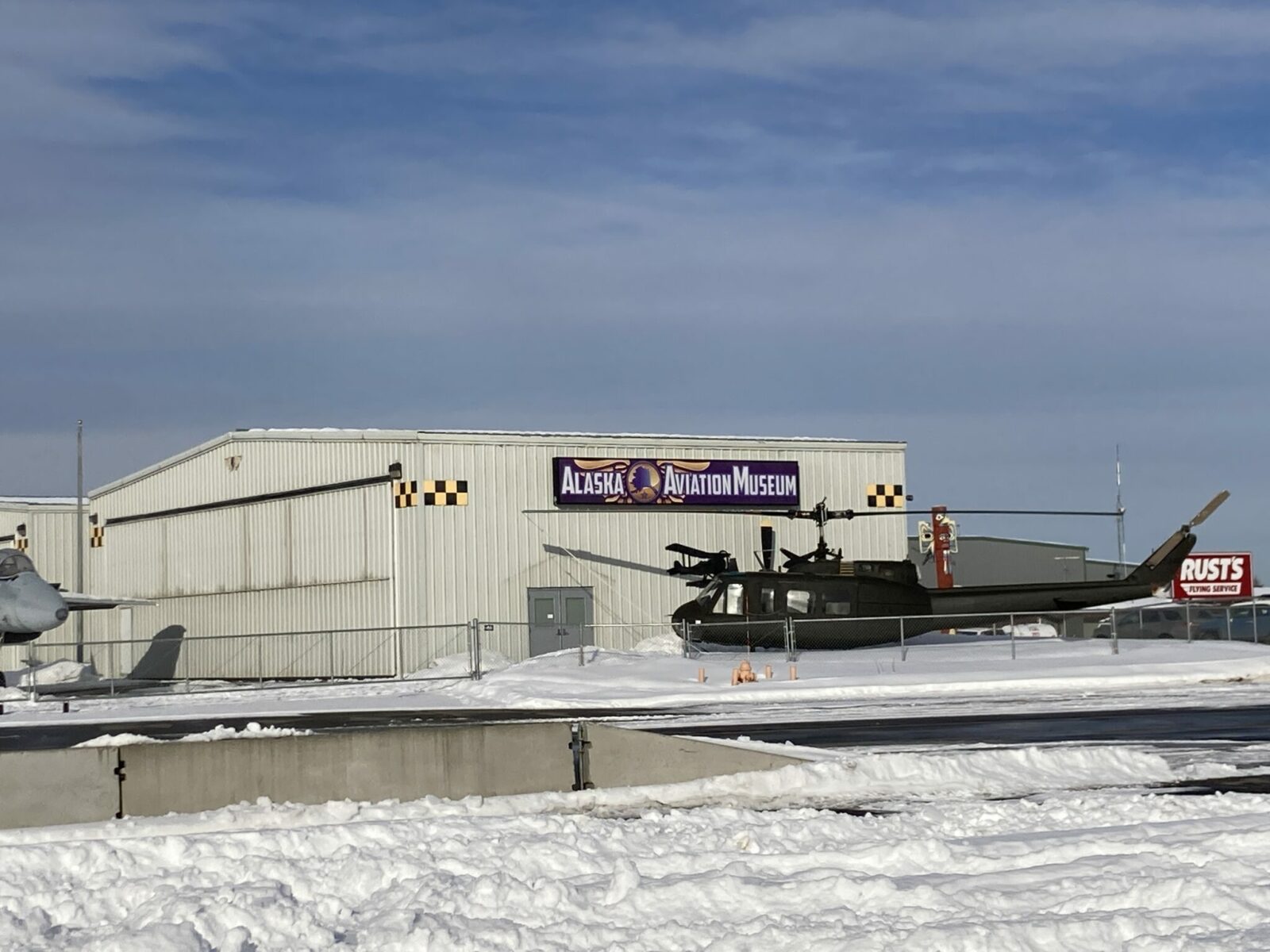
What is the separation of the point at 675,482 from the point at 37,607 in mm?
17694

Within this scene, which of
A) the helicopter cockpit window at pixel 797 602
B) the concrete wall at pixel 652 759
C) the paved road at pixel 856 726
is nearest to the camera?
the concrete wall at pixel 652 759

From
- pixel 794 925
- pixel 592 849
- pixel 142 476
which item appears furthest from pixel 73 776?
pixel 142 476

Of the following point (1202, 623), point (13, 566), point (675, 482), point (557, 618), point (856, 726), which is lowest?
point (856, 726)

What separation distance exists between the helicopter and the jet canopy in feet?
58.4

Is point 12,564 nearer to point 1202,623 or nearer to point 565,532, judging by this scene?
point 565,532

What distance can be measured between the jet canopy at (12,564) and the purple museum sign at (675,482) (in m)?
14.4

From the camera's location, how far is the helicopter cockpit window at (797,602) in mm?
36156

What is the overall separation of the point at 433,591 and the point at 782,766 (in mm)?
27998

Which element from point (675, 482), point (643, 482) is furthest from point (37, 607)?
point (675, 482)

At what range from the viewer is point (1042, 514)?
124 ft

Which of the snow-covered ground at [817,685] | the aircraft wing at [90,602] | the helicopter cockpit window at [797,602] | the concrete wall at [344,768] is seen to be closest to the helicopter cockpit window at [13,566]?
the snow-covered ground at [817,685]

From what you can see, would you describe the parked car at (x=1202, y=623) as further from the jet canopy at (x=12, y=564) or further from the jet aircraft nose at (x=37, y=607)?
the jet canopy at (x=12, y=564)

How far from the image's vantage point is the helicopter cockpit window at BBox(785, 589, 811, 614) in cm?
3616

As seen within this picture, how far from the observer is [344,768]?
13039 millimetres
